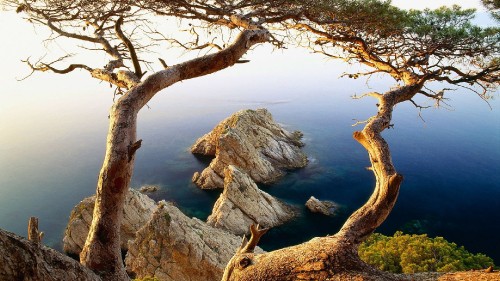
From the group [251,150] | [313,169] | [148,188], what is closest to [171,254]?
[251,150]

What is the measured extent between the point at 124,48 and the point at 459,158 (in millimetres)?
50255

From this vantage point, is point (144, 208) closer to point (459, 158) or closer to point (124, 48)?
point (124, 48)

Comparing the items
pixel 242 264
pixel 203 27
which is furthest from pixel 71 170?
pixel 242 264

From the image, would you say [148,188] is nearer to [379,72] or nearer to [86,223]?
[86,223]

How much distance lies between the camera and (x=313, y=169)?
36.7 m

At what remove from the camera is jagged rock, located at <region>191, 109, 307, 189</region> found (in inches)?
1227

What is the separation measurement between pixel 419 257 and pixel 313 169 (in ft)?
72.9

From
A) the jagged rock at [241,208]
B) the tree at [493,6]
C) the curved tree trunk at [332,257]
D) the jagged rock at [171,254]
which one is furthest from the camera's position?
the jagged rock at [241,208]

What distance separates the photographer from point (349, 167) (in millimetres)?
38562

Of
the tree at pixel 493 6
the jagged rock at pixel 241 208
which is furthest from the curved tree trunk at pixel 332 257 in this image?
the jagged rock at pixel 241 208

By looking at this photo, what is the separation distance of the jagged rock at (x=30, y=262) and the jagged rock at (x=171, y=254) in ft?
46.7

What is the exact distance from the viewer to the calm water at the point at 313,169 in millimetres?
27172

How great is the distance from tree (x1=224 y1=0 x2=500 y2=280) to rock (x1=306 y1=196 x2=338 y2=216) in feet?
68.2

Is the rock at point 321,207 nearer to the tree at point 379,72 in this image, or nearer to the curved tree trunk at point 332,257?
the tree at point 379,72
